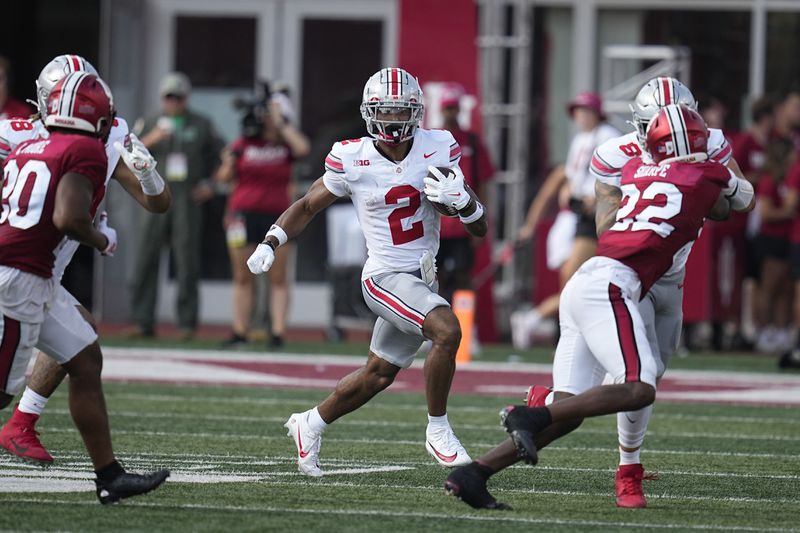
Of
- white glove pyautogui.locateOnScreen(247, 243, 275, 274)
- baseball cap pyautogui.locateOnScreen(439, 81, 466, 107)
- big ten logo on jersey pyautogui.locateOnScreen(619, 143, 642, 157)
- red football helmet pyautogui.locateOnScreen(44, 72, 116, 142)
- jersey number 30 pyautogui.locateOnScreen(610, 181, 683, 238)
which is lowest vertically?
white glove pyautogui.locateOnScreen(247, 243, 275, 274)

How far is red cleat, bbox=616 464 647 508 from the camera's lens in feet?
18.9

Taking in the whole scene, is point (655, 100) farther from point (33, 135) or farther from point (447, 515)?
point (33, 135)

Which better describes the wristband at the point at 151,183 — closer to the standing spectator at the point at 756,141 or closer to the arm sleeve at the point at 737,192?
the arm sleeve at the point at 737,192

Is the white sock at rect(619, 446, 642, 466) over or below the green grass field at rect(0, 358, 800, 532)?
over

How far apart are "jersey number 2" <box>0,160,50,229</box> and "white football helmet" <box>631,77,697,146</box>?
2340 mm

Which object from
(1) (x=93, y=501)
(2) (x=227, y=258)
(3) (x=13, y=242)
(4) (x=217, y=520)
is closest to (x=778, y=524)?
(4) (x=217, y=520)

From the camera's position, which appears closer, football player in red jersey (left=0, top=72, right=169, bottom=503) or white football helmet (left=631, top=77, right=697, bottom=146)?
football player in red jersey (left=0, top=72, right=169, bottom=503)

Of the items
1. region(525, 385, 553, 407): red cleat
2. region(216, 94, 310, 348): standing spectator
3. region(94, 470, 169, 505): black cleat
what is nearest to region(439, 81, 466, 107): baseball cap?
region(216, 94, 310, 348): standing spectator

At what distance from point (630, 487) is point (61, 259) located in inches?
96.1

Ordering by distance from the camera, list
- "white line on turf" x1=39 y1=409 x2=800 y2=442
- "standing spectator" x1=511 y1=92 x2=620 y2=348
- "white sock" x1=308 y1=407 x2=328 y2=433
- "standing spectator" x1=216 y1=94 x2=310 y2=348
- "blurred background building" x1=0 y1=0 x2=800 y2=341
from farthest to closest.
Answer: "blurred background building" x1=0 y1=0 x2=800 y2=341 → "standing spectator" x1=216 y1=94 x2=310 y2=348 → "standing spectator" x1=511 y1=92 x2=620 y2=348 → "white line on turf" x1=39 y1=409 x2=800 y2=442 → "white sock" x1=308 y1=407 x2=328 y2=433

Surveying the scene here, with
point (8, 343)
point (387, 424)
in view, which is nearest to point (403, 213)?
point (8, 343)

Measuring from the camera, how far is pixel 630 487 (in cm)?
580

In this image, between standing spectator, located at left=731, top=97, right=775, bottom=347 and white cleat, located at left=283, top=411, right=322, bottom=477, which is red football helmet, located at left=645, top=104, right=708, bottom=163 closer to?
white cleat, located at left=283, top=411, right=322, bottom=477

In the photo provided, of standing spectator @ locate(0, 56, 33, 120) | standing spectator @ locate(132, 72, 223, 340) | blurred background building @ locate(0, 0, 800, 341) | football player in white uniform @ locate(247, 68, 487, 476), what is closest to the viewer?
football player in white uniform @ locate(247, 68, 487, 476)
